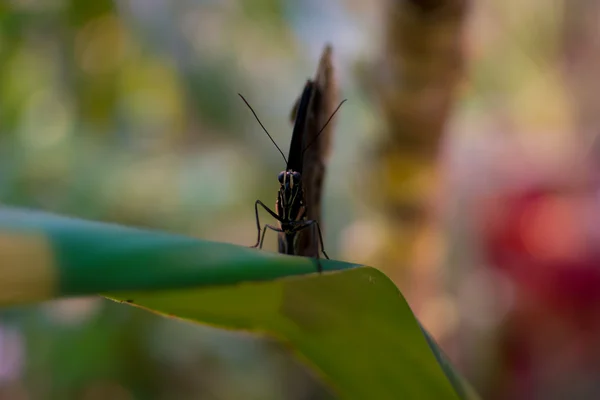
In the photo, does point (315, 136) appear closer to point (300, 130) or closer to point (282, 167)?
point (300, 130)

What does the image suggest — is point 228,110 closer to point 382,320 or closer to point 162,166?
point 162,166

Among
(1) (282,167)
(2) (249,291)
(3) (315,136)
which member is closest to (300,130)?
(3) (315,136)

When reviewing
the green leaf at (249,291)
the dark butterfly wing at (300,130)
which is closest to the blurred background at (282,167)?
the dark butterfly wing at (300,130)

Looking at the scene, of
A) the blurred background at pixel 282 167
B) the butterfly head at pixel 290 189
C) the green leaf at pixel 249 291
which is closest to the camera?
the green leaf at pixel 249 291

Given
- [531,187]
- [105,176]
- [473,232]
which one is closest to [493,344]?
[473,232]

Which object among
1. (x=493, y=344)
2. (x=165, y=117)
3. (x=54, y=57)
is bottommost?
(x=493, y=344)

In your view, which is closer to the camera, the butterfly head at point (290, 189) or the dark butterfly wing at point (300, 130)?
the dark butterfly wing at point (300, 130)

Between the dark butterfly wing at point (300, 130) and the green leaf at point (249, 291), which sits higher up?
the dark butterfly wing at point (300, 130)

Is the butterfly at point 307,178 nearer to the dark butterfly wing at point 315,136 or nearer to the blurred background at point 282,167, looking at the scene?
the dark butterfly wing at point 315,136
